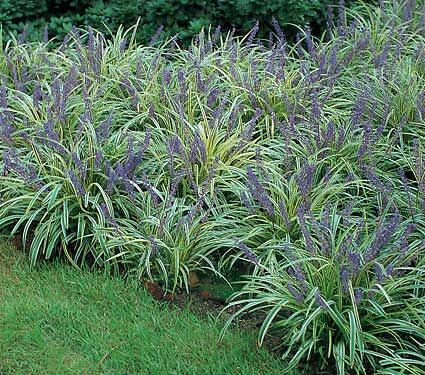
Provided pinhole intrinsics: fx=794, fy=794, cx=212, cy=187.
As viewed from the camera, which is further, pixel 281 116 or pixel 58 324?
pixel 281 116

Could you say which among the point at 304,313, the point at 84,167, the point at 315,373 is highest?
the point at 84,167

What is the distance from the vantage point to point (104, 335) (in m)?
3.61

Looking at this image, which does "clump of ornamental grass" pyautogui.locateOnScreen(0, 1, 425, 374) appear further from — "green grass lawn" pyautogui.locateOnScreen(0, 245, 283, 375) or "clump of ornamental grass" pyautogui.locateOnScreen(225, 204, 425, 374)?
Answer: "green grass lawn" pyautogui.locateOnScreen(0, 245, 283, 375)

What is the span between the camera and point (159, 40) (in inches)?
250

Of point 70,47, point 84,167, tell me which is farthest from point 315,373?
point 70,47

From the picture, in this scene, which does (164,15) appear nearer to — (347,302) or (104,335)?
(104,335)

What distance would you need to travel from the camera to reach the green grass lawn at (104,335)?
3.45 metres

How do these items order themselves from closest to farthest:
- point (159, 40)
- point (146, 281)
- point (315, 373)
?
point (315, 373) < point (146, 281) < point (159, 40)

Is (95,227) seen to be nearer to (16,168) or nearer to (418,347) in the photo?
(16,168)

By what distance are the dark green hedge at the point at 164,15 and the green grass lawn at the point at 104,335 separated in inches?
113

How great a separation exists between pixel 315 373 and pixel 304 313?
0.85 ft

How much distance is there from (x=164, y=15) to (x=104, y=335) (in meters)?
3.45

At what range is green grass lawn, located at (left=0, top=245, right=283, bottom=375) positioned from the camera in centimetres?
345

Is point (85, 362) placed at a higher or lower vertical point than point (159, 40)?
lower
